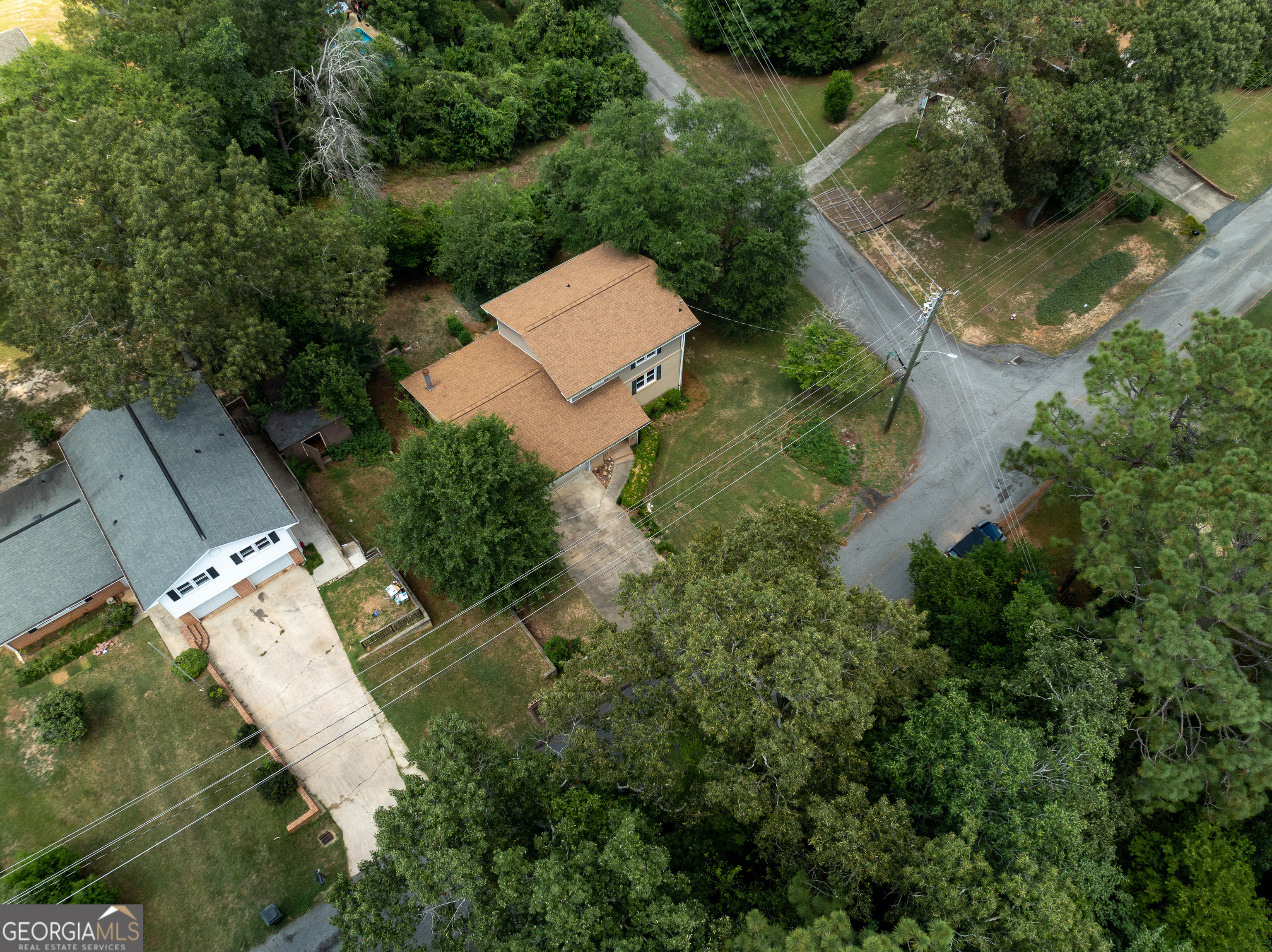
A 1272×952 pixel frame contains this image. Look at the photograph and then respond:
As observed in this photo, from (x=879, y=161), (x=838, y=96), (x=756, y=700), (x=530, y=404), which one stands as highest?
(x=838, y=96)

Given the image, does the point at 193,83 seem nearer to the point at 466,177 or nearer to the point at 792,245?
the point at 466,177

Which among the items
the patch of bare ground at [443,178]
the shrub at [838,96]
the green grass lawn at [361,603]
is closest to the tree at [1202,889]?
the green grass lawn at [361,603]

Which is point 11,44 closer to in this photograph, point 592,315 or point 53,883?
point 592,315

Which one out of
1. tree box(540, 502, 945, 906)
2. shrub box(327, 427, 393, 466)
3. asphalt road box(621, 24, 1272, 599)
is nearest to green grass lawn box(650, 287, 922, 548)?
asphalt road box(621, 24, 1272, 599)

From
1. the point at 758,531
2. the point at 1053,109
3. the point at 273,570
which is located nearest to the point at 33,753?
the point at 273,570

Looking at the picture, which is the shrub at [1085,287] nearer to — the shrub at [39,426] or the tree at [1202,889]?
the tree at [1202,889]

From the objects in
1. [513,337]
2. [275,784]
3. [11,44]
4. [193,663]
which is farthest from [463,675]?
[11,44]

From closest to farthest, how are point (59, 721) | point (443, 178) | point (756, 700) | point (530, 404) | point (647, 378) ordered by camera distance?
1. point (756, 700)
2. point (59, 721)
3. point (530, 404)
4. point (647, 378)
5. point (443, 178)
